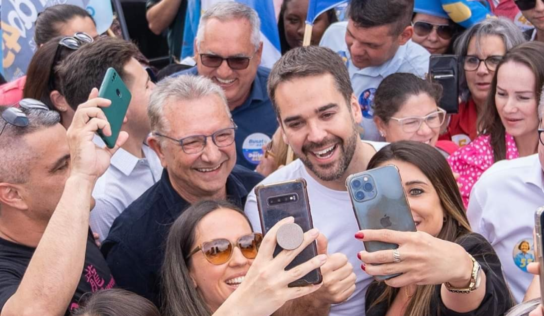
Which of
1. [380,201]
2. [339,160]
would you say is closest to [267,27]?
[339,160]

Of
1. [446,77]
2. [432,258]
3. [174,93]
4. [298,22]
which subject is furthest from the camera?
[298,22]

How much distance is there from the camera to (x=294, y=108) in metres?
3.51

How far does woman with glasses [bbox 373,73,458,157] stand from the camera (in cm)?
441

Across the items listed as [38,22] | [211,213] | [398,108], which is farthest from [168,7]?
[211,213]

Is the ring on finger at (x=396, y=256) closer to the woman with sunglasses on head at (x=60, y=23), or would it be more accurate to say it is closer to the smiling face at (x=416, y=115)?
the smiling face at (x=416, y=115)

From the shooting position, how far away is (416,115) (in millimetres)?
4422

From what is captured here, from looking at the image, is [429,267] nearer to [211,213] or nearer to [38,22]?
[211,213]

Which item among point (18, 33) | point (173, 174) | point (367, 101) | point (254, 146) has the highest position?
point (173, 174)

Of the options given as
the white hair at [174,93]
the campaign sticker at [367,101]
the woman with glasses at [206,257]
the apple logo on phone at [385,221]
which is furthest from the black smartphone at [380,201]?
the campaign sticker at [367,101]

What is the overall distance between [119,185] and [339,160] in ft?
4.26

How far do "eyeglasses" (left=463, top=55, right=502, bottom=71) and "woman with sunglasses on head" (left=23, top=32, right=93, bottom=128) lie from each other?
7.63 ft

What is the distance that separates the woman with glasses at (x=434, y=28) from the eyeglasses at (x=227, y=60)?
4.57 ft

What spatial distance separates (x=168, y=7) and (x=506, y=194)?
4003 millimetres

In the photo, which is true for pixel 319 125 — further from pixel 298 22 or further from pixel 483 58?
pixel 298 22
